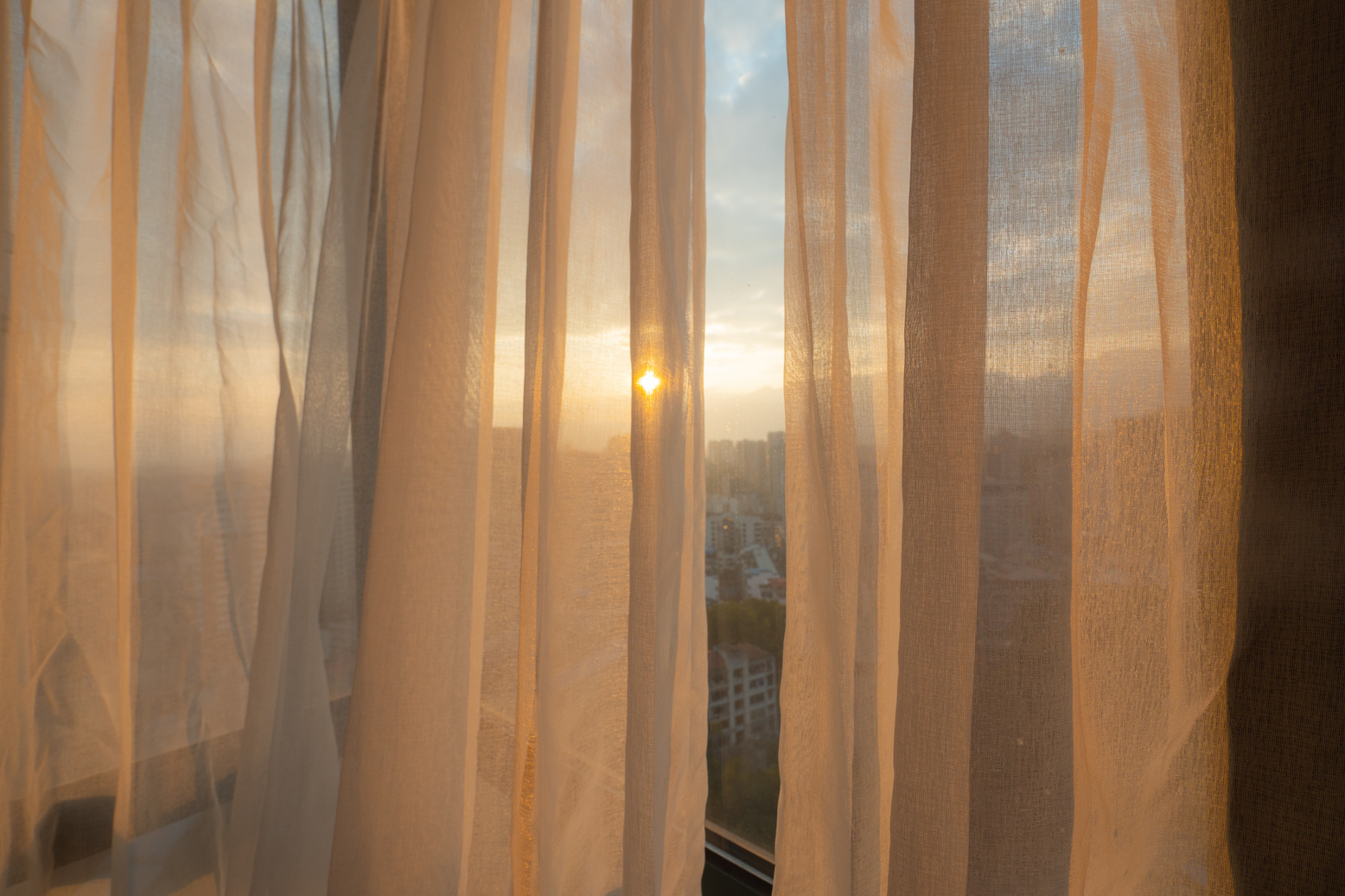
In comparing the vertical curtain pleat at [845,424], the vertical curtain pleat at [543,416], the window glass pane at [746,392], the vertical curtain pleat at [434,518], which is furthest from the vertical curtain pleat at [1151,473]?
the vertical curtain pleat at [434,518]

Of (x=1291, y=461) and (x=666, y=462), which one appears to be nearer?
(x=1291, y=461)

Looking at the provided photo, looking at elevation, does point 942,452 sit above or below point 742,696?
above

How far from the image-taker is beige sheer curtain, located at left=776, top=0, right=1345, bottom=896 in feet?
1.07

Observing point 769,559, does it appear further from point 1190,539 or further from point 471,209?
point 471,209

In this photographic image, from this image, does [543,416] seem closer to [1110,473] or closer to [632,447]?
[632,447]

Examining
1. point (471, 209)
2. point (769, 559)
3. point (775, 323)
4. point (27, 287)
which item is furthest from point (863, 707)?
point (27, 287)

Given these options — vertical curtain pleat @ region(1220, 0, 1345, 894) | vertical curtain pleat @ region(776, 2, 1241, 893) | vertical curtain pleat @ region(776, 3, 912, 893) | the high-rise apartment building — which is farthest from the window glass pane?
vertical curtain pleat @ region(1220, 0, 1345, 894)

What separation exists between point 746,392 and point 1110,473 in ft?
1.20

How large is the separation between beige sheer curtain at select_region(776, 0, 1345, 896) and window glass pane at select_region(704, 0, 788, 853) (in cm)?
21

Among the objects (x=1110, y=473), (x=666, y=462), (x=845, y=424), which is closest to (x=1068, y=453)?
(x=1110, y=473)

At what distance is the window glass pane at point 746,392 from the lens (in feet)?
2.23

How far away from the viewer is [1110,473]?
408mm

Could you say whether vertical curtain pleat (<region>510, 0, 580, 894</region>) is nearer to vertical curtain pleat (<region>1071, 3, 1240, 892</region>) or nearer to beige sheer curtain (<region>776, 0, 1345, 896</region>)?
beige sheer curtain (<region>776, 0, 1345, 896</region>)

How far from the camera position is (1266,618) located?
34cm
